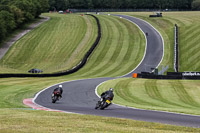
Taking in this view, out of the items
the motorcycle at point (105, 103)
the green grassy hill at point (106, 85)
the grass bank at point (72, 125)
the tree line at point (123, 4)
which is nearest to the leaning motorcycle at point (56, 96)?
the green grassy hill at point (106, 85)

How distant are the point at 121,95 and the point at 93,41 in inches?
2043

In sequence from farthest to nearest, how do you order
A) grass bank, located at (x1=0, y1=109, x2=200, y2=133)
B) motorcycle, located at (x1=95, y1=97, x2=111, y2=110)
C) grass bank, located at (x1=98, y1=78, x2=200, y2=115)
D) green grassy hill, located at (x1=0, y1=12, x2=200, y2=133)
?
grass bank, located at (x1=98, y1=78, x2=200, y2=115), motorcycle, located at (x1=95, y1=97, x2=111, y2=110), green grassy hill, located at (x1=0, y1=12, x2=200, y2=133), grass bank, located at (x1=0, y1=109, x2=200, y2=133)

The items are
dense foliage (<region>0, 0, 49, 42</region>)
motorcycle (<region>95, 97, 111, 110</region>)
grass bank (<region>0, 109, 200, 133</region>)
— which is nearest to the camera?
grass bank (<region>0, 109, 200, 133</region>)

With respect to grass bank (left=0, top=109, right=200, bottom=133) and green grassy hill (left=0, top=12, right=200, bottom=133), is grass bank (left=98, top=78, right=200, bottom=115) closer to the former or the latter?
green grassy hill (left=0, top=12, right=200, bottom=133)

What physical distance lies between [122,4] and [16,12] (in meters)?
82.9

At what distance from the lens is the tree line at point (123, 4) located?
593ft

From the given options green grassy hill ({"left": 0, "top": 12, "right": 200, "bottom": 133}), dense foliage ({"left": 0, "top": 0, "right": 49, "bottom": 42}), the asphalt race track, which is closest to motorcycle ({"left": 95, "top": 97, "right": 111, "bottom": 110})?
the asphalt race track

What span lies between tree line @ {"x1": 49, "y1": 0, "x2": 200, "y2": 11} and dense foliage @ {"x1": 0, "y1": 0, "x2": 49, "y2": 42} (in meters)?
49.3

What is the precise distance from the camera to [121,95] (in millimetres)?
35969

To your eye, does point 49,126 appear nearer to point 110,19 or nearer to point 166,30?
point 166,30

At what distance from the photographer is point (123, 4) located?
184 m

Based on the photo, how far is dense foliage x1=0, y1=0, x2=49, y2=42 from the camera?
328ft

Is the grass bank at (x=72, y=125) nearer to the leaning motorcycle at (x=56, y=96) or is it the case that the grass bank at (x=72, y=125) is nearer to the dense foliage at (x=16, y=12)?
the leaning motorcycle at (x=56, y=96)

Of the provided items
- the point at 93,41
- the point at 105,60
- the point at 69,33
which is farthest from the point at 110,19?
the point at 105,60
